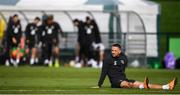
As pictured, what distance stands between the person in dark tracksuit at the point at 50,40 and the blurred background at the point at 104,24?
0.90 ft

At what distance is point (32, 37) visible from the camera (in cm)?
3338

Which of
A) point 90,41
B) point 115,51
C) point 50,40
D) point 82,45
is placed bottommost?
point 82,45

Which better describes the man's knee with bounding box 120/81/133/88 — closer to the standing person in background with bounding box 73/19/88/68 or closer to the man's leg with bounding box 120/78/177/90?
the man's leg with bounding box 120/78/177/90

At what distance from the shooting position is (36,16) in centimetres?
3516

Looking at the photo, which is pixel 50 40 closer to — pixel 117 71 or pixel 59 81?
pixel 59 81

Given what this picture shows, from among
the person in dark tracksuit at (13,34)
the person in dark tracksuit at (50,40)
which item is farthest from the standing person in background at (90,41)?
the person in dark tracksuit at (13,34)

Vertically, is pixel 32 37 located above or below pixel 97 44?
above

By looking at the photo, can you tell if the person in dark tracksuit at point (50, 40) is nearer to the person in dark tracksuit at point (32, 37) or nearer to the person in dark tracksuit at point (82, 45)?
the person in dark tracksuit at point (32, 37)

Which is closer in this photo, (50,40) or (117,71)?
(117,71)

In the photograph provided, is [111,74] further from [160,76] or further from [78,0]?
[78,0]

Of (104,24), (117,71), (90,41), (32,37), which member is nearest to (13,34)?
(32,37)

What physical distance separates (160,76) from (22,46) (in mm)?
8679

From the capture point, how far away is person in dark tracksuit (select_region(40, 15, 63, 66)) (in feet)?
107

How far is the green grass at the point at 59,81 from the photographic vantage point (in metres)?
18.4
